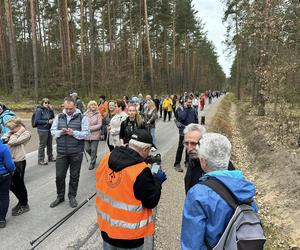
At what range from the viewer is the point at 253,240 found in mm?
2232

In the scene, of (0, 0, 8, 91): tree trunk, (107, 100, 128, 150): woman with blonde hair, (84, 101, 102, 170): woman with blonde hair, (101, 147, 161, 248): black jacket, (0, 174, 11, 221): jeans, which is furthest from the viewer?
(0, 0, 8, 91): tree trunk

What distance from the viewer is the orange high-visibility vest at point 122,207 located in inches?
118

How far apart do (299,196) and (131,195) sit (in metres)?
5.28

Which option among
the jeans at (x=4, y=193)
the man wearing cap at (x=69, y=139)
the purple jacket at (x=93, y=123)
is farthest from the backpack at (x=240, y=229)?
the purple jacket at (x=93, y=123)

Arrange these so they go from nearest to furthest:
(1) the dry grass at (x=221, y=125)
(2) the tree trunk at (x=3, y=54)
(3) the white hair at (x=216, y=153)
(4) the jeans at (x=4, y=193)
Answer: (3) the white hair at (x=216, y=153)
(4) the jeans at (x=4, y=193)
(1) the dry grass at (x=221, y=125)
(2) the tree trunk at (x=3, y=54)

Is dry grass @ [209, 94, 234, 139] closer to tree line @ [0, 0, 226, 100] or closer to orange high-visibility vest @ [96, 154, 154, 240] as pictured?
tree line @ [0, 0, 226, 100]

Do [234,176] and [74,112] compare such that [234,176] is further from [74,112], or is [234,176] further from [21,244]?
[74,112]

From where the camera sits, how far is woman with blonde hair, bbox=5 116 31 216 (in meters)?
6.11

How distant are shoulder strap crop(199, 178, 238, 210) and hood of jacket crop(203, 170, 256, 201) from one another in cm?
2

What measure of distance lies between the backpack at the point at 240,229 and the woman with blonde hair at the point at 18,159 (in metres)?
4.72

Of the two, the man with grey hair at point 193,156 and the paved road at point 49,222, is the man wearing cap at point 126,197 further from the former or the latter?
the paved road at point 49,222

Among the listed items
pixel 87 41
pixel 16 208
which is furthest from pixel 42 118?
pixel 87 41

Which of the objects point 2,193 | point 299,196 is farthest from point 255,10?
point 2,193

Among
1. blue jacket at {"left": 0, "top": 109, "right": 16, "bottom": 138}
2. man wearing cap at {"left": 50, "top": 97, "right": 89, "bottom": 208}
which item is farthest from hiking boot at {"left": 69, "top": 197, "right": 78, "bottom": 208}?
blue jacket at {"left": 0, "top": 109, "right": 16, "bottom": 138}
